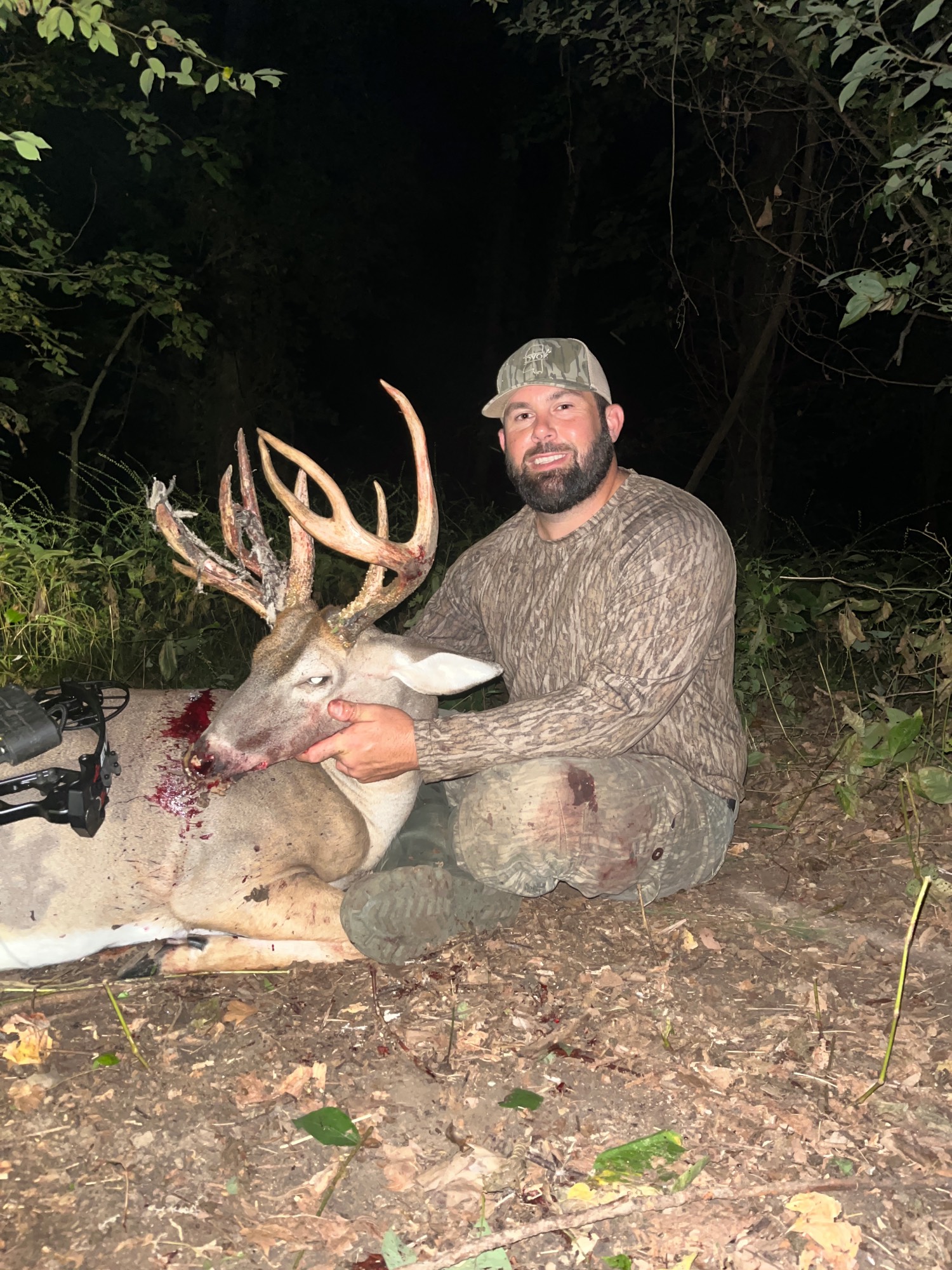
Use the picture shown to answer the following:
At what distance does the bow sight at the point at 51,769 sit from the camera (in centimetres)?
287

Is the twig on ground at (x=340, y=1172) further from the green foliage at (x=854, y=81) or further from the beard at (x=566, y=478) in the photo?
the green foliage at (x=854, y=81)

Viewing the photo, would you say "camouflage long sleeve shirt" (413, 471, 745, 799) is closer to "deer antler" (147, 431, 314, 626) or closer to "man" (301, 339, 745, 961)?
"man" (301, 339, 745, 961)

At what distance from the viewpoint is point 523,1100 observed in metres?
2.51

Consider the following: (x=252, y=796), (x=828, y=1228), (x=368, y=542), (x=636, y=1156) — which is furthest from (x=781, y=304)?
(x=828, y=1228)

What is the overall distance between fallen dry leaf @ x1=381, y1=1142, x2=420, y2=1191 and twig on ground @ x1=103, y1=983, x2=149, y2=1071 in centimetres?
77

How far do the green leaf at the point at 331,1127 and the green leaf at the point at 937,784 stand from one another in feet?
7.58

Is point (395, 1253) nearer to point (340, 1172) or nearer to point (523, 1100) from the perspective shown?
point (340, 1172)

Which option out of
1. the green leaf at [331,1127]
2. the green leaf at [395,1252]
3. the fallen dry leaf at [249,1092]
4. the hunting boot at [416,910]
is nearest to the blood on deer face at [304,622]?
the hunting boot at [416,910]

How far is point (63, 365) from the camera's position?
758 centimetres

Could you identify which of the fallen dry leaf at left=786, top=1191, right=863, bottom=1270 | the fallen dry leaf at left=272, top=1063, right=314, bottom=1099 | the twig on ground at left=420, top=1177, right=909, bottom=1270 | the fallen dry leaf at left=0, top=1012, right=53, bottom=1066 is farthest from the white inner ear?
the fallen dry leaf at left=786, top=1191, right=863, bottom=1270

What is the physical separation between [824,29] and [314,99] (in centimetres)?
1003

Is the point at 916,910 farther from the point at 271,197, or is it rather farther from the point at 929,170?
the point at 271,197

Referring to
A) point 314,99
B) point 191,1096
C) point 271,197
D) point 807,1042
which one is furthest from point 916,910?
point 314,99

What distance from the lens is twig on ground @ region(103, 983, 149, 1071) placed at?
108 inches
